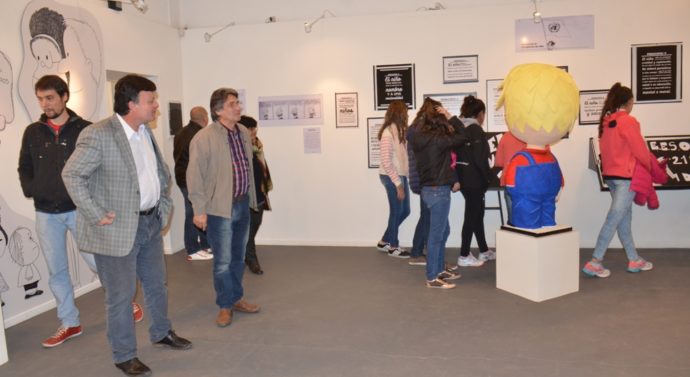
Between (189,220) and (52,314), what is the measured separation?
6.17 ft

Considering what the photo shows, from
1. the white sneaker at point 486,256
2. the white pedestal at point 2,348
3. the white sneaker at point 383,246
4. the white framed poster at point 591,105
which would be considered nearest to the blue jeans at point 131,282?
the white pedestal at point 2,348

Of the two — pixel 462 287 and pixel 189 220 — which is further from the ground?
pixel 189 220

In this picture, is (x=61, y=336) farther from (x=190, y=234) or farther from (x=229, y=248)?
(x=190, y=234)

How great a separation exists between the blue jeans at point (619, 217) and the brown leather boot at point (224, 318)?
3167 mm

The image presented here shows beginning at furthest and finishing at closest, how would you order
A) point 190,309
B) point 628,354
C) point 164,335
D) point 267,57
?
point 267,57
point 190,309
point 164,335
point 628,354

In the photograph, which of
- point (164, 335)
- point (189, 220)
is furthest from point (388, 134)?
point (164, 335)

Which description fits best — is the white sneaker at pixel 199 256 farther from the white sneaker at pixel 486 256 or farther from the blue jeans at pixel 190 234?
the white sneaker at pixel 486 256

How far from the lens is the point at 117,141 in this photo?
10.4ft

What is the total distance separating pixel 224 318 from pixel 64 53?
107 inches

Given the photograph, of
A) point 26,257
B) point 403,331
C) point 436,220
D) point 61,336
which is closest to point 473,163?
point 436,220

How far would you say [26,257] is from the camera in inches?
180

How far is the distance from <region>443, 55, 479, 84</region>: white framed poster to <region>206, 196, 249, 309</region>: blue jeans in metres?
3.17

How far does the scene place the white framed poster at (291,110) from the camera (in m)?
6.73

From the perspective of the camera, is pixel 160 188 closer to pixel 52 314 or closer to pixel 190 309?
pixel 190 309
